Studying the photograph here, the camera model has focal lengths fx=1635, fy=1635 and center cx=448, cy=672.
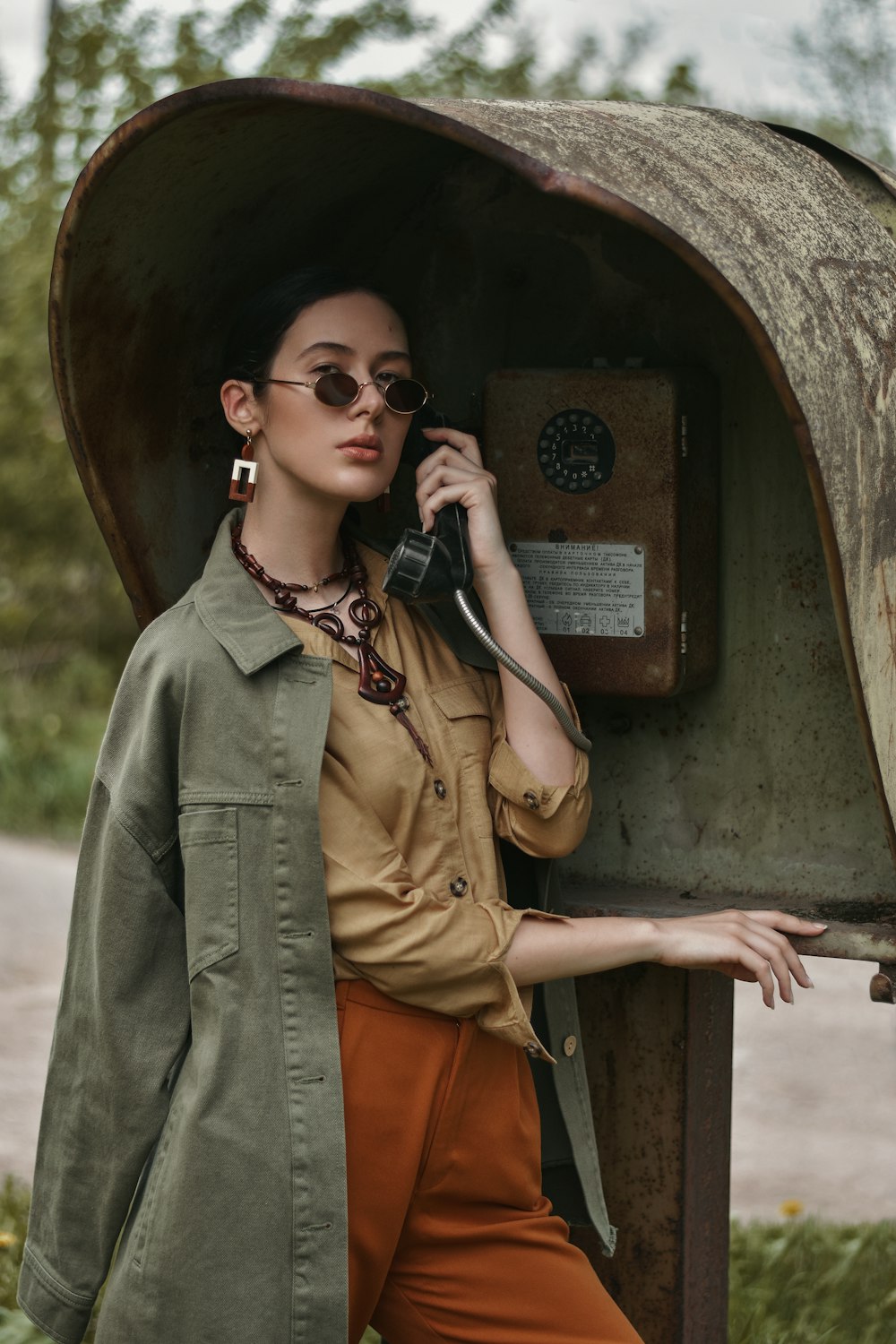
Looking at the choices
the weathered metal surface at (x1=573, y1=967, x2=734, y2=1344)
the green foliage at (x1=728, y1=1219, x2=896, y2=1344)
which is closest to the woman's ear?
the weathered metal surface at (x1=573, y1=967, x2=734, y2=1344)

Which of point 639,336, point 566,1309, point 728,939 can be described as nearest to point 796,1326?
point 566,1309

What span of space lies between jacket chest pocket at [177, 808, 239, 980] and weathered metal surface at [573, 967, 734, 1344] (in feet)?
2.64

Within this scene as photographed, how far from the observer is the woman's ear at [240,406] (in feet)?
7.06

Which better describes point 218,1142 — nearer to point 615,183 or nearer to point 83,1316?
point 83,1316

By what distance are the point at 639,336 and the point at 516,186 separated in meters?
0.30

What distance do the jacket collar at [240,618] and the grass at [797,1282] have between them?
1684 mm

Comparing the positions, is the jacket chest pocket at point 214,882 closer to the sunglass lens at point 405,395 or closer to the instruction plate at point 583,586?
the sunglass lens at point 405,395

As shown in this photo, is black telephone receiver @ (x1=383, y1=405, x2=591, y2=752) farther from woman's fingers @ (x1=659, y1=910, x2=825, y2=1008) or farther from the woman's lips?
woman's fingers @ (x1=659, y1=910, x2=825, y2=1008)

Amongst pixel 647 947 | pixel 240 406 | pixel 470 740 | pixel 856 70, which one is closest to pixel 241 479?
pixel 240 406

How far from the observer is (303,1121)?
1.95m

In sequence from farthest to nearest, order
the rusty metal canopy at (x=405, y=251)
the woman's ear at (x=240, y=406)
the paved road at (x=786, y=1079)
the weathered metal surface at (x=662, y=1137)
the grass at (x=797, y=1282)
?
the paved road at (x=786, y=1079), the grass at (x=797, y=1282), the weathered metal surface at (x=662, y=1137), the woman's ear at (x=240, y=406), the rusty metal canopy at (x=405, y=251)

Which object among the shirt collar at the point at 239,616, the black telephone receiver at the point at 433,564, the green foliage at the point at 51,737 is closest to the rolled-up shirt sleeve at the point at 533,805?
the black telephone receiver at the point at 433,564

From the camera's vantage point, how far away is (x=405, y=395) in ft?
6.90

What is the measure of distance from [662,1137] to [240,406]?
1.28 meters
